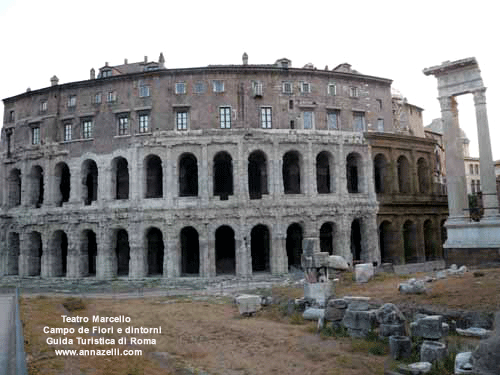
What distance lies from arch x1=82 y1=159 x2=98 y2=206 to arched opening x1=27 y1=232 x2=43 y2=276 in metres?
5.57

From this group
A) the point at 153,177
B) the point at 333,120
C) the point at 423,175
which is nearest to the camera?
the point at 333,120

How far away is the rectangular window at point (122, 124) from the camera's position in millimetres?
33219

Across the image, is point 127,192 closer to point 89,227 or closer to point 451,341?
point 89,227

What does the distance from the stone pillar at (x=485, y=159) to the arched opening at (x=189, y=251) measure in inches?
821

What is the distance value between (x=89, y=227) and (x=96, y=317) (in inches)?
635

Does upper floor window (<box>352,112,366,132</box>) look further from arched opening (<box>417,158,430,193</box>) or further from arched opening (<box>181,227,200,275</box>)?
arched opening (<box>181,227,200,275</box>)

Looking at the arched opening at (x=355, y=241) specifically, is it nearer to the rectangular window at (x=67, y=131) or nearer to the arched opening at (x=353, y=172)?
the arched opening at (x=353, y=172)

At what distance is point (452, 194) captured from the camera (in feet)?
80.4

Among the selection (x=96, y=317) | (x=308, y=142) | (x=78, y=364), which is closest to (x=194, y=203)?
(x=308, y=142)

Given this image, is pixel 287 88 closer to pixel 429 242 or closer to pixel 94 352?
pixel 429 242

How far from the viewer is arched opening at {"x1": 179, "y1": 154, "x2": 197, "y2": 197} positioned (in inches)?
1342

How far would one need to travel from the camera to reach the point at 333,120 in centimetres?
3406

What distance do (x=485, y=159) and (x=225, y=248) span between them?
65.0 feet

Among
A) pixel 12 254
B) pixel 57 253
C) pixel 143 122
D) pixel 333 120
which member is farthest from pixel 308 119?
pixel 12 254
